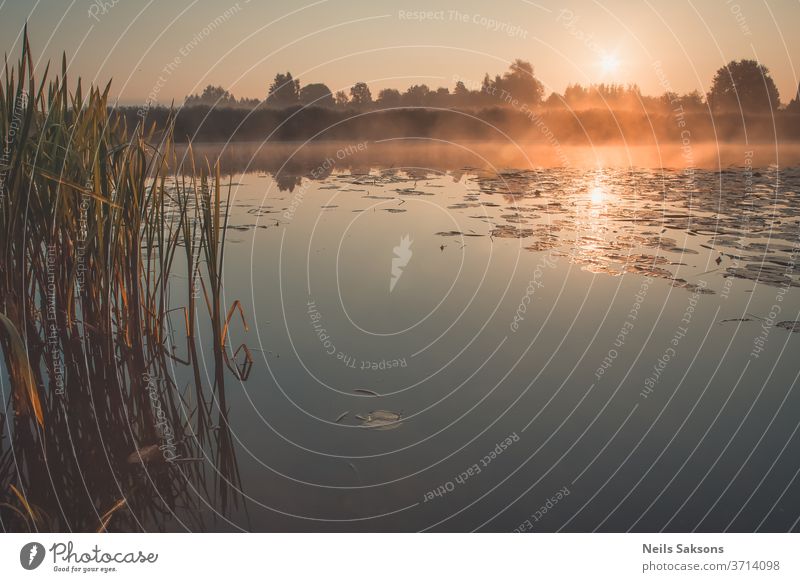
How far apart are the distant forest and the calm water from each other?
14.5 ft

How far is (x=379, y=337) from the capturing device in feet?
13.2

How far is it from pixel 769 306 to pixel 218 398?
3655 millimetres

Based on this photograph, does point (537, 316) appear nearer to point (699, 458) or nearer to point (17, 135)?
point (699, 458)

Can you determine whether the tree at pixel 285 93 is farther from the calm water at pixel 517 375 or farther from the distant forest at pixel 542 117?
the calm water at pixel 517 375

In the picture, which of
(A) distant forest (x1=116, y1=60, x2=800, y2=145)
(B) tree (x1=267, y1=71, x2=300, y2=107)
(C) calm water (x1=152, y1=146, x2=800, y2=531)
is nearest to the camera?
(C) calm water (x1=152, y1=146, x2=800, y2=531)

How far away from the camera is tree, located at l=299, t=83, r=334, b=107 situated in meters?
8.70

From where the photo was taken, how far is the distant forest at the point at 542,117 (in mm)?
11570

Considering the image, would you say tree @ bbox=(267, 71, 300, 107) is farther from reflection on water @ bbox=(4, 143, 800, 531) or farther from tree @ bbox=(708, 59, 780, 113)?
tree @ bbox=(708, 59, 780, 113)

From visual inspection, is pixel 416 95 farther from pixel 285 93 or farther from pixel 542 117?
pixel 542 117

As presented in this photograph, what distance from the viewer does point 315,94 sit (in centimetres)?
955

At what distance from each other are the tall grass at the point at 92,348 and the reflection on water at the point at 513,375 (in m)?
0.17

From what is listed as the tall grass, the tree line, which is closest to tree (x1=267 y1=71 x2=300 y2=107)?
the tree line

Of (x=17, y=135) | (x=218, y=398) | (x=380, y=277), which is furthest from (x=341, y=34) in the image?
(x=218, y=398)
